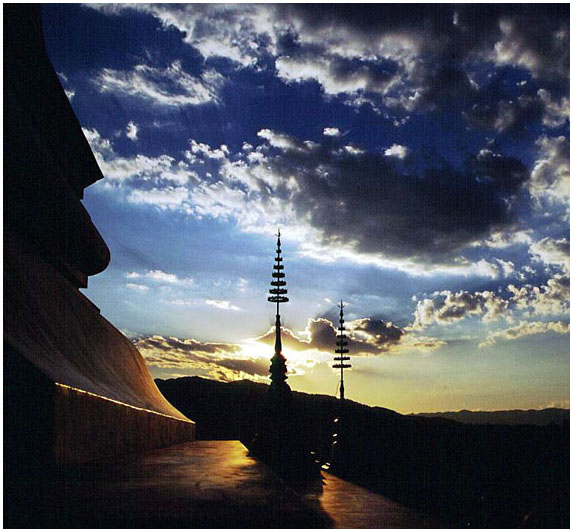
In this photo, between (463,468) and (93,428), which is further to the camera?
(463,468)

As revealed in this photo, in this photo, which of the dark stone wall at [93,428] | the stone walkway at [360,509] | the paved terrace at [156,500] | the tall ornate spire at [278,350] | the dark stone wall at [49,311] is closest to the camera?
the paved terrace at [156,500]

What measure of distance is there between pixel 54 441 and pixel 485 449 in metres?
8.38

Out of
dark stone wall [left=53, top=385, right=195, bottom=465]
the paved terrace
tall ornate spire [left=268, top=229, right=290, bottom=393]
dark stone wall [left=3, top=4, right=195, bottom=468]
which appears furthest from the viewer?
tall ornate spire [left=268, top=229, right=290, bottom=393]

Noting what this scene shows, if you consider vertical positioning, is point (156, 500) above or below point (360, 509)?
above

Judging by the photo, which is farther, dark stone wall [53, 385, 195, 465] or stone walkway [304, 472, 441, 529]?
stone walkway [304, 472, 441, 529]

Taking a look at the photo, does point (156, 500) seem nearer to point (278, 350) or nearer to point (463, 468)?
point (463, 468)

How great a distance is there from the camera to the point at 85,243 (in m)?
10.4

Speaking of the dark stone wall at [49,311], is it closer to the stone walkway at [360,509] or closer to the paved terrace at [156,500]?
the paved terrace at [156,500]

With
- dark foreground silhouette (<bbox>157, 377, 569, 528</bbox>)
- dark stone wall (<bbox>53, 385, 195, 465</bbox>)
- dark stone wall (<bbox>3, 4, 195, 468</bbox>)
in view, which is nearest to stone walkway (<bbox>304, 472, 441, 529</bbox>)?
dark foreground silhouette (<bbox>157, 377, 569, 528</bbox>)

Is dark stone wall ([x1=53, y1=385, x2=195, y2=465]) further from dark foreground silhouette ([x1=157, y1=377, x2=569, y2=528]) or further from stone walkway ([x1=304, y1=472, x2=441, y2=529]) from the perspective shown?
stone walkway ([x1=304, y1=472, x2=441, y2=529])

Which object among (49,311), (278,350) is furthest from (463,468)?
(278,350)

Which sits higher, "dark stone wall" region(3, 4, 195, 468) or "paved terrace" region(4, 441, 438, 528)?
"dark stone wall" region(3, 4, 195, 468)

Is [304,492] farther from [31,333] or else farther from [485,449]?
[31,333]

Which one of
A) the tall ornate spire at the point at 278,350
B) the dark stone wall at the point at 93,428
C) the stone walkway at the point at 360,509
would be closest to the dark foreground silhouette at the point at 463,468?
the stone walkway at the point at 360,509
